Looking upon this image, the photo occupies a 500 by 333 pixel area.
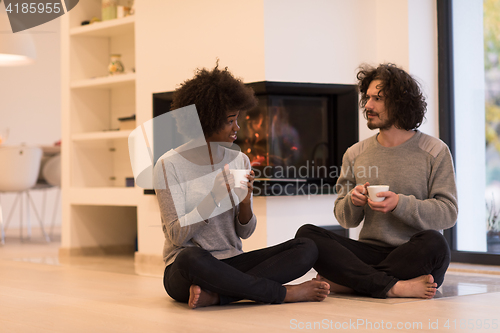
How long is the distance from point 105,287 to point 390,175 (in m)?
1.33

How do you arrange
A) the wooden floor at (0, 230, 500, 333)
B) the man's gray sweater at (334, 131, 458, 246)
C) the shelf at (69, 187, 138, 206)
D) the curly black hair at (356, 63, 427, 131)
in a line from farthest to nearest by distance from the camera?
the shelf at (69, 187, 138, 206) < the curly black hair at (356, 63, 427, 131) < the man's gray sweater at (334, 131, 458, 246) < the wooden floor at (0, 230, 500, 333)

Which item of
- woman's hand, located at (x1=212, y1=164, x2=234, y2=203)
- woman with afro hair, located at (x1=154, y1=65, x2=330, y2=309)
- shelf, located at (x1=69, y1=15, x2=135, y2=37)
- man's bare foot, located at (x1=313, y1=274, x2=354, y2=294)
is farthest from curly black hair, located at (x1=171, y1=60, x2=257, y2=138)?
shelf, located at (x1=69, y1=15, x2=135, y2=37)

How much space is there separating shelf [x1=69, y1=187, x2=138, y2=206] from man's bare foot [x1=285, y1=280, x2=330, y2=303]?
191 centimetres

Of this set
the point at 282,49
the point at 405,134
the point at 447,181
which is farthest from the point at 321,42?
the point at 447,181

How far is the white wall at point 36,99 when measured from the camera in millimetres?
7102

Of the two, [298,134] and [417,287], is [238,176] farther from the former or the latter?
[298,134]

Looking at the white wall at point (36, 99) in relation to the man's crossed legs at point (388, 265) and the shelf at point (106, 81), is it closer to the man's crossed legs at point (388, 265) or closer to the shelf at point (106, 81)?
the shelf at point (106, 81)

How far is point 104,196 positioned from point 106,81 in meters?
0.76

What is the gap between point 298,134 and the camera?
3424 mm

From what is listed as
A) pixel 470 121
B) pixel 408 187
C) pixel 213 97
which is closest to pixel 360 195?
pixel 408 187

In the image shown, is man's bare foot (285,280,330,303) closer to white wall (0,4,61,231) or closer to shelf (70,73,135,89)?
shelf (70,73,135,89)

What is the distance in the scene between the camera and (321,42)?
11.1 ft

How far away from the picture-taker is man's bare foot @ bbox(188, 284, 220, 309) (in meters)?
2.01

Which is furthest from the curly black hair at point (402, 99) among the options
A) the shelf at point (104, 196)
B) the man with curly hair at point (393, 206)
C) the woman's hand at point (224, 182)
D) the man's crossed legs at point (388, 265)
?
the shelf at point (104, 196)
